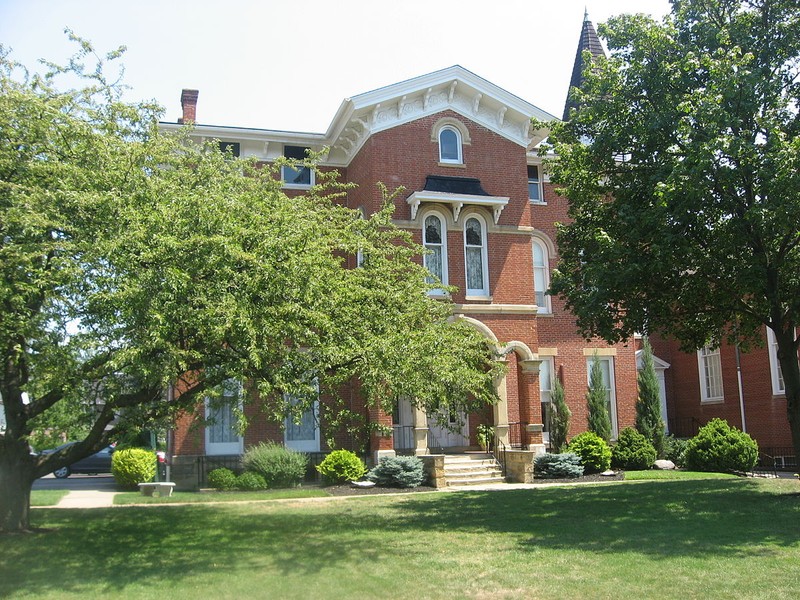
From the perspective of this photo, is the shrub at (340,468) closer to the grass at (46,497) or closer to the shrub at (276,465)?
the shrub at (276,465)

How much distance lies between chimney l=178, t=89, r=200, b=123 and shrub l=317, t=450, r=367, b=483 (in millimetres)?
12171

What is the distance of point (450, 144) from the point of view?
23.7 m

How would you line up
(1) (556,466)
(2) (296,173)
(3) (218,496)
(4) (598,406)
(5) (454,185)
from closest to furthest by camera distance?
(3) (218,496) < (1) (556,466) < (5) (454,185) < (2) (296,173) < (4) (598,406)

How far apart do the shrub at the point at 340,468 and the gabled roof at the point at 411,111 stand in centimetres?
921

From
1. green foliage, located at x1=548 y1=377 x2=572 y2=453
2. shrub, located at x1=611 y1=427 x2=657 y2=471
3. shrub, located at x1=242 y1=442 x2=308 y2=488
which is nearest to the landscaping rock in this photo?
shrub, located at x1=611 y1=427 x2=657 y2=471

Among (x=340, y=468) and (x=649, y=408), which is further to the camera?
(x=649, y=408)

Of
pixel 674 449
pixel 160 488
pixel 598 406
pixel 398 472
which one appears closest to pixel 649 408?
pixel 674 449

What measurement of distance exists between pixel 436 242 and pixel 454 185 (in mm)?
1771

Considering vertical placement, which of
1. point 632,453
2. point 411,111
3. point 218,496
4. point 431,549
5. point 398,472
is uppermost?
point 411,111

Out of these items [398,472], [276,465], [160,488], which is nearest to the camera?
[160,488]

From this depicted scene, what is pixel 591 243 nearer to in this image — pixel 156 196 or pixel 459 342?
pixel 459 342

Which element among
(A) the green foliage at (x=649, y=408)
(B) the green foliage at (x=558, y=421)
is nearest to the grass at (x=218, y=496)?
(B) the green foliage at (x=558, y=421)

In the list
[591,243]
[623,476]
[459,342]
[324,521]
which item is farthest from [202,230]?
[623,476]

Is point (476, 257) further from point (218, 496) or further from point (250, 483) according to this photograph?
point (218, 496)
